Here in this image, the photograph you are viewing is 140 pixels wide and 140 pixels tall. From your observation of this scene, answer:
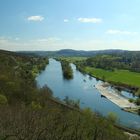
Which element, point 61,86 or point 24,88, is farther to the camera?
point 61,86

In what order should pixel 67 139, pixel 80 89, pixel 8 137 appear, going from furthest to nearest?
pixel 80 89 < pixel 67 139 < pixel 8 137

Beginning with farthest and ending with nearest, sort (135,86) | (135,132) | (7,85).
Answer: (135,86)
(7,85)
(135,132)

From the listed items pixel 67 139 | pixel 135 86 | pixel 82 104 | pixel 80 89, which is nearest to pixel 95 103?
pixel 82 104

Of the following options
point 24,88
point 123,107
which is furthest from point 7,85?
point 123,107

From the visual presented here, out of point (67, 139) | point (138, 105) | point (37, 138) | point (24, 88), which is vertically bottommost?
point (138, 105)

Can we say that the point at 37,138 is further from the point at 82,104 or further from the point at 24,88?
the point at 82,104

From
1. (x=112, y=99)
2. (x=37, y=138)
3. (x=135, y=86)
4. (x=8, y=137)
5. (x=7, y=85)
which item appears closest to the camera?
(x=8, y=137)

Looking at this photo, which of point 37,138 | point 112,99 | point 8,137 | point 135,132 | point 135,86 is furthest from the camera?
point 135,86

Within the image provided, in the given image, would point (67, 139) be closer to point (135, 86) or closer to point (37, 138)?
point (37, 138)

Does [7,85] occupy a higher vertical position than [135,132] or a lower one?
higher
